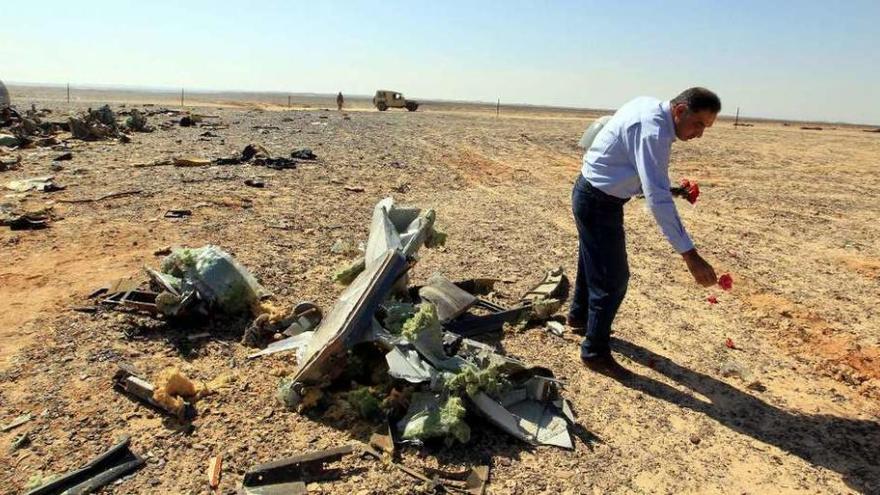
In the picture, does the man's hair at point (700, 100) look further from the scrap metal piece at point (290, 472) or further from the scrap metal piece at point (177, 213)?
the scrap metal piece at point (177, 213)

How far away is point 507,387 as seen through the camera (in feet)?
12.3

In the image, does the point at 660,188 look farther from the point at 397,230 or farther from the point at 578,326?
the point at 397,230

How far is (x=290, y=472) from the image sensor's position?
10.3 ft

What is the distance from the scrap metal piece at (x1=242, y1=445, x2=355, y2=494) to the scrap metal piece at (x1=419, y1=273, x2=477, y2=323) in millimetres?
1623

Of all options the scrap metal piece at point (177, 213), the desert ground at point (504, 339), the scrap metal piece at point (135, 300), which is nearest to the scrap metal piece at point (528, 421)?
the desert ground at point (504, 339)

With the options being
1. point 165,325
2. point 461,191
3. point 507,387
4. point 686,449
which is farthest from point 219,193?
point 686,449

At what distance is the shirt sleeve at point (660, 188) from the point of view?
3715mm

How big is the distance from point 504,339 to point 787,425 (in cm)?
216

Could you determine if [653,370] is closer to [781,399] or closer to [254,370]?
[781,399]

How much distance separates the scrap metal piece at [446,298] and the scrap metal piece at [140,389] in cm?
195

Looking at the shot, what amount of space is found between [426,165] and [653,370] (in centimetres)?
1074

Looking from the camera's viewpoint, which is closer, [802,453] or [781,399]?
[802,453]

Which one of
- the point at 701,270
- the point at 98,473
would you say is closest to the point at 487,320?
the point at 701,270

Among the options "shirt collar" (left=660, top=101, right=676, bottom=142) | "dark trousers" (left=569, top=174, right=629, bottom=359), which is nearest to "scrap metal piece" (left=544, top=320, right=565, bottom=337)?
"dark trousers" (left=569, top=174, right=629, bottom=359)
